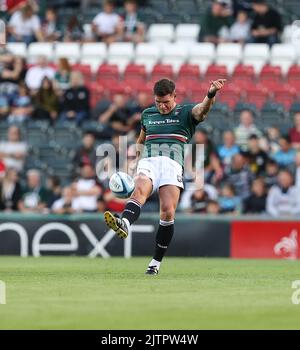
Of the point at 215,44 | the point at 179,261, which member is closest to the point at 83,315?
the point at 179,261

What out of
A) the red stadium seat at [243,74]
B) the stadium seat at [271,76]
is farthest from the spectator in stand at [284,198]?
the red stadium seat at [243,74]

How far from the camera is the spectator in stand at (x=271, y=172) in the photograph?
66.2 ft

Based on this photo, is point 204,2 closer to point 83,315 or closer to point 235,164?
point 235,164

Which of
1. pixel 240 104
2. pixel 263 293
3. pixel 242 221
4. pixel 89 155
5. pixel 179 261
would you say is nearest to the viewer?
pixel 263 293

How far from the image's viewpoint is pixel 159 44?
2484 centimetres

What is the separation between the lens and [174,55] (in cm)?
2453

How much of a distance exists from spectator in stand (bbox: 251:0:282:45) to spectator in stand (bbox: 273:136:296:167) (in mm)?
3838

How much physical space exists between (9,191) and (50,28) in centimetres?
A: 597

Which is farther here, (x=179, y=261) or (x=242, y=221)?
(x=242, y=221)

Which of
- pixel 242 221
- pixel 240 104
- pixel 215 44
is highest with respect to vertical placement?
pixel 215 44

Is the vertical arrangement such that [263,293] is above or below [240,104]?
below

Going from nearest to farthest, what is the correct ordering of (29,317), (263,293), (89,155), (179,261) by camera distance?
1. (29,317)
2. (263,293)
3. (179,261)
4. (89,155)

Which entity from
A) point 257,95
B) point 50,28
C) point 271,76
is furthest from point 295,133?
point 50,28

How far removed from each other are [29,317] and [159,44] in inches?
645
